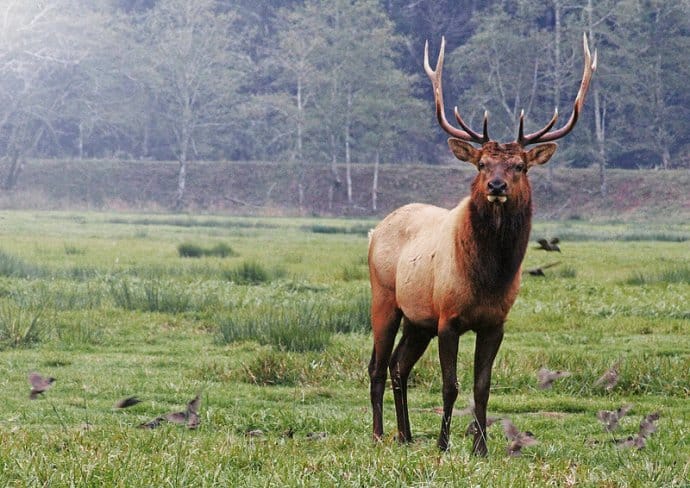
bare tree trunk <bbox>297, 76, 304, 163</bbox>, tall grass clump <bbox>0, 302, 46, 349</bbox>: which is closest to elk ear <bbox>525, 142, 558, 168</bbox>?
tall grass clump <bbox>0, 302, 46, 349</bbox>

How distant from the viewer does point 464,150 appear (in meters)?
7.55

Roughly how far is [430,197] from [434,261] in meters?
48.5

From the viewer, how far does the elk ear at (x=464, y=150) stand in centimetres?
738

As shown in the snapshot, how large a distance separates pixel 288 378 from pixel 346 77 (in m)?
48.1

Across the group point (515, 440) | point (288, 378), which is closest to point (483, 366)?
point (515, 440)

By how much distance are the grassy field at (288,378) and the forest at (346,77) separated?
116ft

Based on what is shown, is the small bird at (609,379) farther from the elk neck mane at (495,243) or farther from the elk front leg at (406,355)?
the elk neck mane at (495,243)

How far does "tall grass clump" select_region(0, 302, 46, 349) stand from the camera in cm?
1215

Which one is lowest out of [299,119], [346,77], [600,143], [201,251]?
[201,251]

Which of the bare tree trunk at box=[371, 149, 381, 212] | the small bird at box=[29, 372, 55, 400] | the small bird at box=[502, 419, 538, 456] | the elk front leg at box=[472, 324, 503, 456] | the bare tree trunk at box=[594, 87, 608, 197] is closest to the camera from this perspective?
the small bird at box=[29, 372, 55, 400]

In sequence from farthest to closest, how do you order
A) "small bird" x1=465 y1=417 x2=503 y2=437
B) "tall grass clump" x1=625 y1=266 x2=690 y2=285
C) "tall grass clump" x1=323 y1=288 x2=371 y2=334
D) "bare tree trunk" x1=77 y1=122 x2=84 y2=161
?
"bare tree trunk" x1=77 y1=122 x2=84 y2=161 → "tall grass clump" x1=625 y1=266 x2=690 y2=285 → "tall grass clump" x1=323 y1=288 x2=371 y2=334 → "small bird" x1=465 y1=417 x2=503 y2=437

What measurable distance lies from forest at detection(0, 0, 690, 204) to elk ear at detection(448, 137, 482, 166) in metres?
46.2

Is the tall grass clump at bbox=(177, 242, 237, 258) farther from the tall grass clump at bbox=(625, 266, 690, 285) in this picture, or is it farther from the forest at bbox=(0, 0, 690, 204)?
the forest at bbox=(0, 0, 690, 204)

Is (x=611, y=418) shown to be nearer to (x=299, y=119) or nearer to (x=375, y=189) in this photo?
(x=375, y=189)
